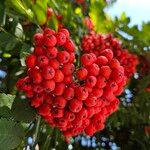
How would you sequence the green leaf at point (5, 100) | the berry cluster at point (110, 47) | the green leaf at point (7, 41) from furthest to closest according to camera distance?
the berry cluster at point (110, 47) → the green leaf at point (7, 41) → the green leaf at point (5, 100)

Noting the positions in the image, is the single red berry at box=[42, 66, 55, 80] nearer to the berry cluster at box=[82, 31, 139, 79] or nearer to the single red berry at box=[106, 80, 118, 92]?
the single red berry at box=[106, 80, 118, 92]

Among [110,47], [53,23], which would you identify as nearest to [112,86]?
[53,23]

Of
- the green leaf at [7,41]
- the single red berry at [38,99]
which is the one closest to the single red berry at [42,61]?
the single red berry at [38,99]

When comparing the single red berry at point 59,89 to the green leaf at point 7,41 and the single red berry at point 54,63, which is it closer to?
the single red berry at point 54,63

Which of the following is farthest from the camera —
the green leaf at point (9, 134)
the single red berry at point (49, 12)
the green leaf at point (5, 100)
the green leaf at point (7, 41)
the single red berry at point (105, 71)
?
the single red berry at point (49, 12)

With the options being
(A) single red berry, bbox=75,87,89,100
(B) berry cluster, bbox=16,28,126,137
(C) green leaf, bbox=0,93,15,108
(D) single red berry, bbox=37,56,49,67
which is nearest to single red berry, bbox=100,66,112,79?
(B) berry cluster, bbox=16,28,126,137

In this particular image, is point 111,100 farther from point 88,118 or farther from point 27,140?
point 27,140

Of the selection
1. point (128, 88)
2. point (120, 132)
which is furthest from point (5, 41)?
point (120, 132)
